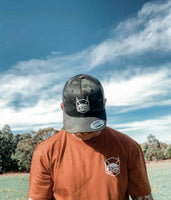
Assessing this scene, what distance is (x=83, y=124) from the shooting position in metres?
1.89

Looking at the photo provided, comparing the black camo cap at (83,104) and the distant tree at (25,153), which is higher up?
the black camo cap at (83,104)

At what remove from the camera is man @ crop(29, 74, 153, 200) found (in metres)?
1.88

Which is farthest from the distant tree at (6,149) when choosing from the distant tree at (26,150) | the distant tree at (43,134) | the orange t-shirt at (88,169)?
the orange t-shirt at (88,169)

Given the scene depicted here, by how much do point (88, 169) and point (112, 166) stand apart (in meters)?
0.22

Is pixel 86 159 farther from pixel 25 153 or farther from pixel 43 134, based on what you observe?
pixel 25 153

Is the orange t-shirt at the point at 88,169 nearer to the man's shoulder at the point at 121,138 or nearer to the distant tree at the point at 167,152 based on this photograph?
the man's shoulder at the point at 121,138

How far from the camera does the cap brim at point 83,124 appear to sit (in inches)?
73.7

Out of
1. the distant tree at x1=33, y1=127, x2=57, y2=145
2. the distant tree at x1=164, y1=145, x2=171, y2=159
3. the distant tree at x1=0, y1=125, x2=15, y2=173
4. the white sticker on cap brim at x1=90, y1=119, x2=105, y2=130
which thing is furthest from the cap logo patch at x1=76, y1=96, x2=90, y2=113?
the distant tree at x1=0, y1=125, x2=15, y2=173

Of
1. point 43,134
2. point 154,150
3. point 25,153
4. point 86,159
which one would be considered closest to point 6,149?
point 25,153

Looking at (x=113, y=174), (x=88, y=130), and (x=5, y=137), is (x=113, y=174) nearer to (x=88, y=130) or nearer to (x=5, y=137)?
(x=88, y=130)

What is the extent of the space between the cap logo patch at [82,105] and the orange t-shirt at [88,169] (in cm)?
29

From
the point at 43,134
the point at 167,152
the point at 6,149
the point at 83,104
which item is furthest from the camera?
the point at 6,149

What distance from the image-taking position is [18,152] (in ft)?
75.0

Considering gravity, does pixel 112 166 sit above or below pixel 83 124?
below
